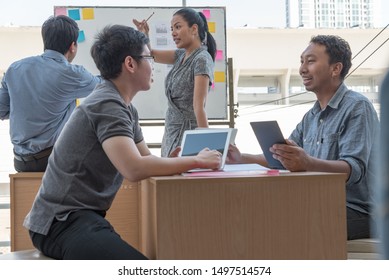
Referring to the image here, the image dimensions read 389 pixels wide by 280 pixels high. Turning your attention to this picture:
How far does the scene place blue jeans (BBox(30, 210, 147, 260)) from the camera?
4.53 ft

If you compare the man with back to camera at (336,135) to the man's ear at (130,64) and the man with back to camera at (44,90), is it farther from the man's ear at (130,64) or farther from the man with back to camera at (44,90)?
the man with back to camera at (44,90)

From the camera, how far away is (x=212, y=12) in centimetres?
372

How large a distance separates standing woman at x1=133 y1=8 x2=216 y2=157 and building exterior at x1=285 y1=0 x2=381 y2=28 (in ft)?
7.84

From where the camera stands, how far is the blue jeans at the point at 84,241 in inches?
54.4

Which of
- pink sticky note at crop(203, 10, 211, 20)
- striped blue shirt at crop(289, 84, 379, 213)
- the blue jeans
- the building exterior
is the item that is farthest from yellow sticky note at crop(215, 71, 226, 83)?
the blue jeans

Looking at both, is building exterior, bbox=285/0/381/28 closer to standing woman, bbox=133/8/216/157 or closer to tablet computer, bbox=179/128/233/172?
standing woman, bbox=133/8/216/157

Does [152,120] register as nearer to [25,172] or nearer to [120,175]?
[25,172]

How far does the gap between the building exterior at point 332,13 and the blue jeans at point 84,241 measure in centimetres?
373

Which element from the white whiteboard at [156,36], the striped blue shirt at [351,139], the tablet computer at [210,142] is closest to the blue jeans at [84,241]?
the tablet computer at [210,142]

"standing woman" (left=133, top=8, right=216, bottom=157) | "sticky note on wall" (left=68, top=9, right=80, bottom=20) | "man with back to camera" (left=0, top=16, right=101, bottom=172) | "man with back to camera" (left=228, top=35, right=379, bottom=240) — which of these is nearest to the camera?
"man with back to camera" (left=228, top=35, right=379, bottom=240)

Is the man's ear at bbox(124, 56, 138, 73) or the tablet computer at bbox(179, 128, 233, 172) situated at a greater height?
the man's ear at bbox(124, 56, 138, 73)

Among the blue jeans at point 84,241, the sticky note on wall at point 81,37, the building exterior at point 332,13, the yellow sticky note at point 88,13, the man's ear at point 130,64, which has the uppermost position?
the building exterior at point 332,13

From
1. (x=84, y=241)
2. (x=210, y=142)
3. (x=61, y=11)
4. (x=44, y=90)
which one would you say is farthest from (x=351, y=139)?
(x=61, y=11)

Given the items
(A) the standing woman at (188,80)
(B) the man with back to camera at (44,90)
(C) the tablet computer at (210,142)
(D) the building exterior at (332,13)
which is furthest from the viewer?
(D) the building exterior at (332,13)
